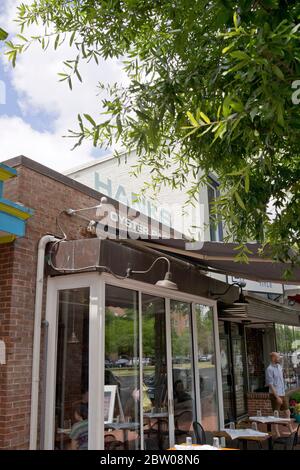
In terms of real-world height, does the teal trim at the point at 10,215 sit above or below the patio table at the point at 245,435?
above

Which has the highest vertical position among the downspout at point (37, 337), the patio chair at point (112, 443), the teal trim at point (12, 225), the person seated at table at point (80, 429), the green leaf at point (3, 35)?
the green leaf at point (3, 35)

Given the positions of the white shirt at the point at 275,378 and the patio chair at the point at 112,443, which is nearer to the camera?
the patio chair at the point at 112,443

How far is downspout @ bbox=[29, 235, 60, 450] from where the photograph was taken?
4941mm

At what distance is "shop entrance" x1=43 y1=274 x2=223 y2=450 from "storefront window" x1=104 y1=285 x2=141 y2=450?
0.04 ft

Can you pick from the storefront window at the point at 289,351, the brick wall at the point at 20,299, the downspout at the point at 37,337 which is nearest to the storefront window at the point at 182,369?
the downspout at the point at 37,337

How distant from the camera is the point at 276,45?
198 centimetres

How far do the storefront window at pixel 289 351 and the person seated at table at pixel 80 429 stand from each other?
34.2 feet

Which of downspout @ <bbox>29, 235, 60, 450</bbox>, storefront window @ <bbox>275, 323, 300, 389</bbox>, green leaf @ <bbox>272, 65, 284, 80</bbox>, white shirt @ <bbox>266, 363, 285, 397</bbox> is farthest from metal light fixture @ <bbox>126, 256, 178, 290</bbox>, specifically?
storefront window @ <bbox>275, 323, 300, 389</bbox>

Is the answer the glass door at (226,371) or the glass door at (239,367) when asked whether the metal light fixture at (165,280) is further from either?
the glass door at (239,367)

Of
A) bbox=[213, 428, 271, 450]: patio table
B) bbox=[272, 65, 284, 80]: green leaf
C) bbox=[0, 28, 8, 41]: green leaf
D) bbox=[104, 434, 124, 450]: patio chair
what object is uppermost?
bbox=[0, 28, 8, 41]: green leaf

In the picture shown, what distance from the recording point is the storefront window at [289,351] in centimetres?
1474

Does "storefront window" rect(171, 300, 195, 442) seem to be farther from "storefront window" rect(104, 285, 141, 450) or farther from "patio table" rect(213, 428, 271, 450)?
"storefront window" rect(104, 285, 141, 450)
